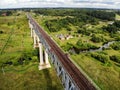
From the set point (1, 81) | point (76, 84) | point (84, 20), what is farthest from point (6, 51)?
Answer: point (84, 20)

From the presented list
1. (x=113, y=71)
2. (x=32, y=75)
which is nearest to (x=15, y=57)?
(x=32, y=75)

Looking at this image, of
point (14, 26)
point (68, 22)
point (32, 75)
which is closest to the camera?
point (32, 75)

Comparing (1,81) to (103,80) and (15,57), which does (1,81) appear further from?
(103,80)

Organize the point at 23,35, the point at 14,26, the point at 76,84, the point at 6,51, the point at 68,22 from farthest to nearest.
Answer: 1. the point at 68,22
2. the point at 14,26
3. the point at 23,35
4. the point at 6,51
5. the point at 76,84

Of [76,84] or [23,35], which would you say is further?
[23,35]

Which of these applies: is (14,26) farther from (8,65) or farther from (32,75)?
(32,75)

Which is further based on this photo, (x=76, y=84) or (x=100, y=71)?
(x=100, y=71)

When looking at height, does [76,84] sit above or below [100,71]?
above

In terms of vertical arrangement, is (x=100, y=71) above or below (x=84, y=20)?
below

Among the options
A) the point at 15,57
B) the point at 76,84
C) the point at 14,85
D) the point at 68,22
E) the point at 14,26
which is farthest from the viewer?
the point at 68,22
